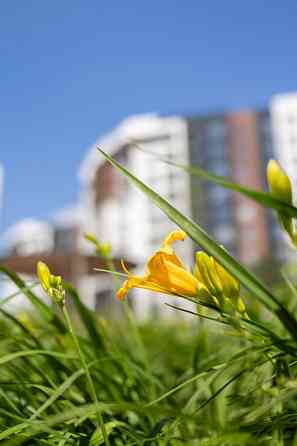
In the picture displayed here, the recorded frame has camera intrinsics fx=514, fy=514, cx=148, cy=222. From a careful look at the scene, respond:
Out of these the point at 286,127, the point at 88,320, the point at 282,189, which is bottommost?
the point at 88,320

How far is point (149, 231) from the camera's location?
32812mm

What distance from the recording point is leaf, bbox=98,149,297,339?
277mm

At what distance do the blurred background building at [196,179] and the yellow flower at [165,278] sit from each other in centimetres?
2902

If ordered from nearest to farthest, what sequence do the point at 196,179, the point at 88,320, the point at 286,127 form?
the point at 88,320, the point at 196,179, the point at 286,127

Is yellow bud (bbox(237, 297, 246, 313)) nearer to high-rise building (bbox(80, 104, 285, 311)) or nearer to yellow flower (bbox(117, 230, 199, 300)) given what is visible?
yellow flower (bbox(117, 230, 199, 300))

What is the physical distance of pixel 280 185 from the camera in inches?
11.6

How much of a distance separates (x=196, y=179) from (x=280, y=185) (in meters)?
30.1

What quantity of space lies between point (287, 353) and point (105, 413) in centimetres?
24

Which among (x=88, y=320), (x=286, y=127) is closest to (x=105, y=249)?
(x=88, y=320)

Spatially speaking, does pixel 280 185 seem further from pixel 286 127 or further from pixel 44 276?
pixel 286 127

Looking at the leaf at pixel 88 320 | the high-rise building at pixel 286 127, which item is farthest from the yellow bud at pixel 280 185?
the high-rise building at pixel 286 127

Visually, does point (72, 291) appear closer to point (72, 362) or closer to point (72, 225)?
point (72, 362)

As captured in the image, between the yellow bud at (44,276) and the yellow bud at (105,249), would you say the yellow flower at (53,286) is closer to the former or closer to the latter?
the yellow bud at (44,276)

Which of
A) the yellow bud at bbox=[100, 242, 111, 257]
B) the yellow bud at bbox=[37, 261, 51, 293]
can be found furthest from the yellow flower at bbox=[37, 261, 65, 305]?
the yellow bud at bbox=[100, 242, 111, 257]
